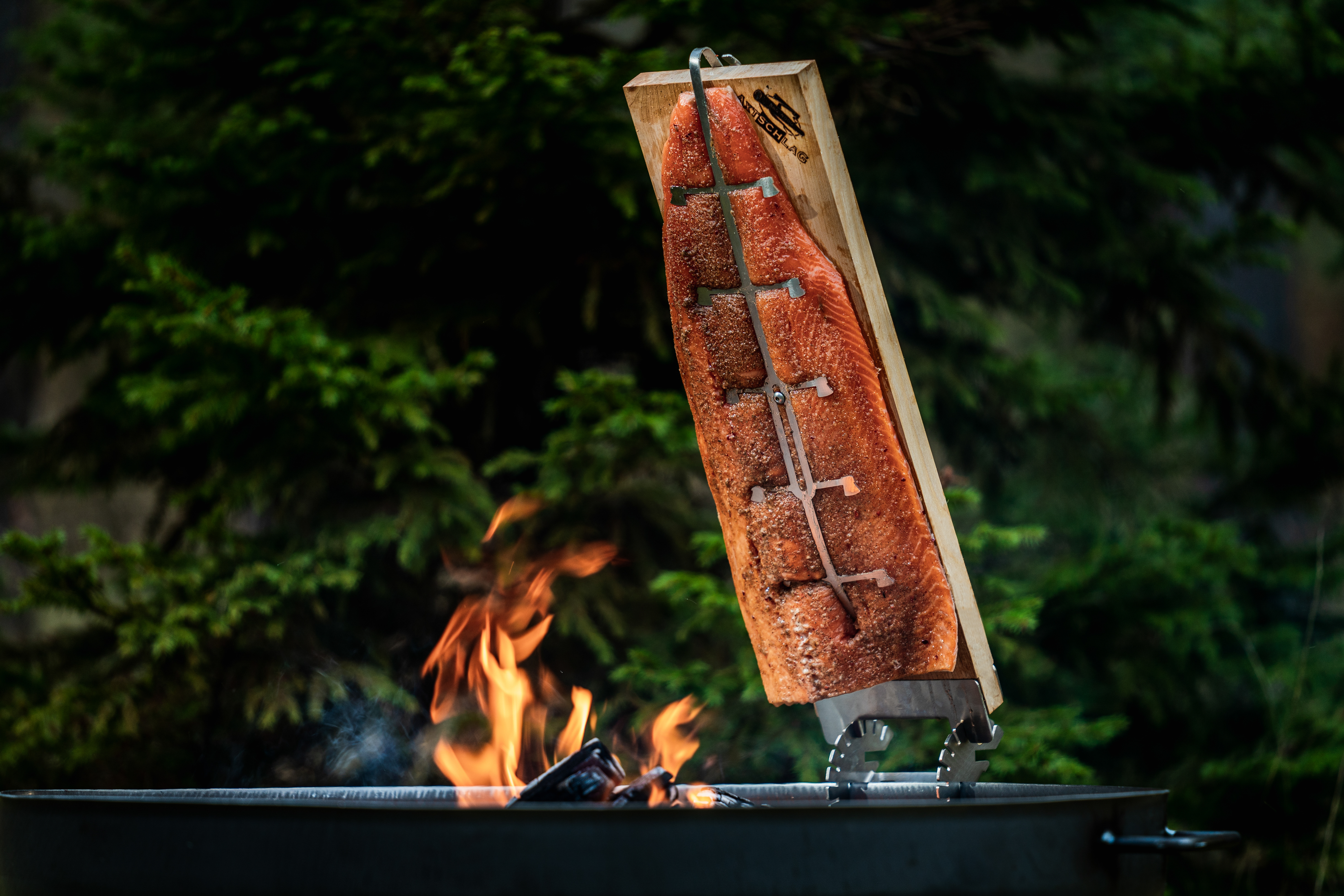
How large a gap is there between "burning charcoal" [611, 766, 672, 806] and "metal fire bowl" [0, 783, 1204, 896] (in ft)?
0.91

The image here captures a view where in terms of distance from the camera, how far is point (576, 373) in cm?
414

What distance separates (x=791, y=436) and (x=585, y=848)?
813 millimetres

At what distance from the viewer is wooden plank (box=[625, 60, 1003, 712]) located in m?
1.85

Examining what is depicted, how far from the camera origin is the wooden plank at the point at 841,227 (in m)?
1.85

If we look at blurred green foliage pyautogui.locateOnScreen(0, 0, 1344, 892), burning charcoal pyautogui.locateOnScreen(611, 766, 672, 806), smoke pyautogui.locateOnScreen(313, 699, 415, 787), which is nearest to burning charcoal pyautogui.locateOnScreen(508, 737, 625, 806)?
burning charcoal pyautogui.locateOnScreen(611, 766, 672, 806)

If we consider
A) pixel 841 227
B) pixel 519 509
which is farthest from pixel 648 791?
pixel 519 509

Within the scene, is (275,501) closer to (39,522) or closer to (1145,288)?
(1145,288)

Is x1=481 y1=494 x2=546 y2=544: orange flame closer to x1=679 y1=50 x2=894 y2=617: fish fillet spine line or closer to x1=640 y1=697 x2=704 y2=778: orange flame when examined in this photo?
x1=640 y1=697 x2=704 y2=778: orange flame

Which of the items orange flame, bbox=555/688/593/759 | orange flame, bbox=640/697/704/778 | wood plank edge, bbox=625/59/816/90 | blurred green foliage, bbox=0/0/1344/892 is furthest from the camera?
blurred green foliage, bbox=0/0/1344/892

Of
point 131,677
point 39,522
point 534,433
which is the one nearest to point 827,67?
point 534,433

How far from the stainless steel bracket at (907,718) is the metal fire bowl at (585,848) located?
0.32m

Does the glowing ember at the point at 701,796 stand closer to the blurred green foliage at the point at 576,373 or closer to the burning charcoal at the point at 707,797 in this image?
the burning charcoal at the point at 707,797

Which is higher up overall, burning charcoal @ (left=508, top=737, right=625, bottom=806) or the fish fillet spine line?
the fish fillet spine line

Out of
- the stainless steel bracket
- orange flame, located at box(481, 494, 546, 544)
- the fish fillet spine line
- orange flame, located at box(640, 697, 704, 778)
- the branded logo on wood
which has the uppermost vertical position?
the branded logo on wood
